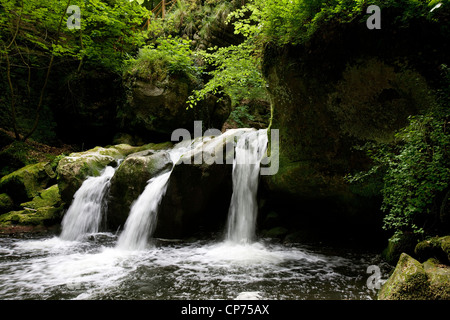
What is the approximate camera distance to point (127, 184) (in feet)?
24.5

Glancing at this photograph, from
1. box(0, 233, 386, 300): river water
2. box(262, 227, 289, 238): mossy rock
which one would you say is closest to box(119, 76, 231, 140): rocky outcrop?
box(0, 233, 386, 300): river water

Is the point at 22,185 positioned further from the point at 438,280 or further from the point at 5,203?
the point at 438,280

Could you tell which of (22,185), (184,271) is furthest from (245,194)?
(22,185)

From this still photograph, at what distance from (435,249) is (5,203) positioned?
37.8ft

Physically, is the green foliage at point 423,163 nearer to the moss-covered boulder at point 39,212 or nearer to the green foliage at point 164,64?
the green foliage at point 164,64

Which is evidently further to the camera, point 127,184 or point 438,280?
point 127,184

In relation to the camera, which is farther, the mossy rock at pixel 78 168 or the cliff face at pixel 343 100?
the mossy rock at pixel 78 168

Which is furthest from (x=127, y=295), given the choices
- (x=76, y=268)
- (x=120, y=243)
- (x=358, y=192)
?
(x=358, y=192)

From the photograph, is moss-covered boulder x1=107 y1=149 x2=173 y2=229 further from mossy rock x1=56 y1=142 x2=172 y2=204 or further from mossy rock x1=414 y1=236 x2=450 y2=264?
mossy rock x1=414 y1=236 x2=450 y2=264

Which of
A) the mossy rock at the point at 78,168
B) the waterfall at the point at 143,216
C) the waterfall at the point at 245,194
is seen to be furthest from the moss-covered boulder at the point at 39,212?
the waterfall at the point at 245,194

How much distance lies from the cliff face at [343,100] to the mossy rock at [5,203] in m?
8.89

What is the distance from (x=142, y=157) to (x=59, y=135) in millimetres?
8468

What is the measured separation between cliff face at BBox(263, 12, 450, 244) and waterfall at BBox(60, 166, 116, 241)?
5.26 meters

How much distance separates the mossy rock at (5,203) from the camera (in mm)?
8555
